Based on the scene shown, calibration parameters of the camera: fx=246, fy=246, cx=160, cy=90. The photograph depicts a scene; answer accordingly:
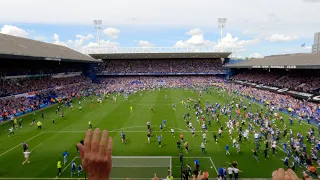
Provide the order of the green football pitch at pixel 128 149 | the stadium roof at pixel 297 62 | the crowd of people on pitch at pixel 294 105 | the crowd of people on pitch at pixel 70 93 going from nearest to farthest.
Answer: the green football pitch at pixel 128 149, the crowd of people on pitch at pixel 294 105, the crowd of people on pitch at pixel 70 93, the stadium roof at pixel 297 62

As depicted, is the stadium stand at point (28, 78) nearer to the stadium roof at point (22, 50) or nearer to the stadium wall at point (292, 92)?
the stadium roof at point (22, 50)

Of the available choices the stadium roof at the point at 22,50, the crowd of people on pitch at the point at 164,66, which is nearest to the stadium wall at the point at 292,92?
the crowd of people on pitch at the point at 164,66

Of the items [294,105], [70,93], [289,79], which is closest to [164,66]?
[70,93]

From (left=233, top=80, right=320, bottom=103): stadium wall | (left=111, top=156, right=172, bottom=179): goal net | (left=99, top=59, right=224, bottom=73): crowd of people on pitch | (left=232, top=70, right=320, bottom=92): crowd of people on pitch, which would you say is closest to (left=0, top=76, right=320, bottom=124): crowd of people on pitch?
(left=233, top=80, right=320, bottom=103): stadium wall

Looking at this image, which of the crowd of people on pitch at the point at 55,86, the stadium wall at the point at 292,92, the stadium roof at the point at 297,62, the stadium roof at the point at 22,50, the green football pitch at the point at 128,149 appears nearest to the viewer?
the green football pitch at the point at 128,149

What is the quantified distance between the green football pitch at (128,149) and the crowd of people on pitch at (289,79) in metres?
19.8

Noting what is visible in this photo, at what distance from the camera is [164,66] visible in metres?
95.1

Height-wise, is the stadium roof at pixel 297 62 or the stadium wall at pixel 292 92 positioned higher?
the stadium roof at pixel 297 62

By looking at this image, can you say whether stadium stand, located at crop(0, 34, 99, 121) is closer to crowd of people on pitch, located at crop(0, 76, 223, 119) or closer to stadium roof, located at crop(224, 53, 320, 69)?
crowd of people on pitch, located at crop(0, 76, 223, 119)

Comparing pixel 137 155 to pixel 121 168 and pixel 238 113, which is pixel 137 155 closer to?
pixel 121 168

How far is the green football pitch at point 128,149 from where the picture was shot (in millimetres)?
18312

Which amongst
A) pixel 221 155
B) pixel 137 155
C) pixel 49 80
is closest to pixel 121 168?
pixel 137 155

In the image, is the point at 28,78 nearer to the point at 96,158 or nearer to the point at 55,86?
the point at 55,86

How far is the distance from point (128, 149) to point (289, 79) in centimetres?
4649
